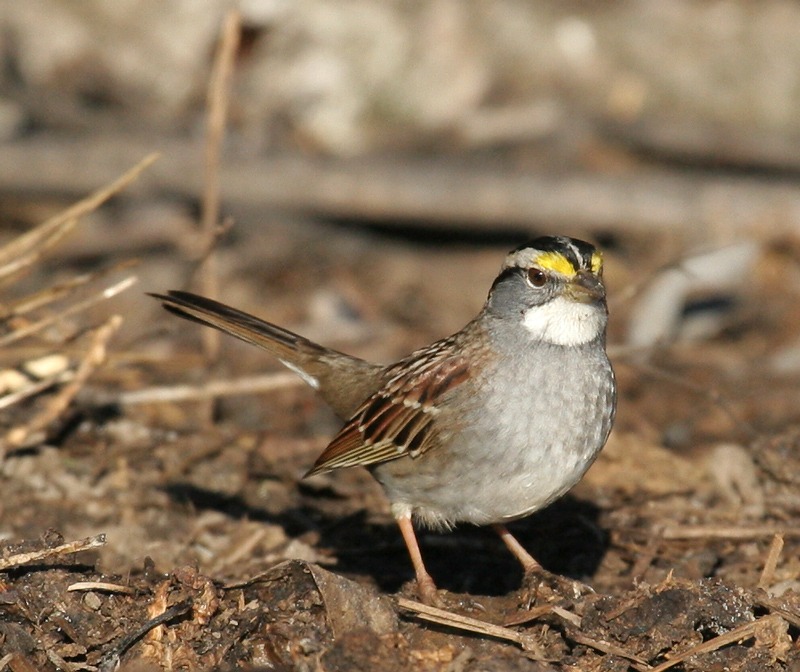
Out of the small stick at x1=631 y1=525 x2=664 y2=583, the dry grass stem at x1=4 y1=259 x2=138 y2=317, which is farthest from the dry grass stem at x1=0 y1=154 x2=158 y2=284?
the small stick at x1=631 y1=525 x2=664 y2=583

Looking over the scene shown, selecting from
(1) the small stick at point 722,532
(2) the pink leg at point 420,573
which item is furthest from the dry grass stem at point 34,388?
(1) the small stick at point 722,532

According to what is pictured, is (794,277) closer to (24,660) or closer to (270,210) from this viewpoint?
(270,210)

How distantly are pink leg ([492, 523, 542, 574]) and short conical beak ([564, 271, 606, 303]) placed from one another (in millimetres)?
1118

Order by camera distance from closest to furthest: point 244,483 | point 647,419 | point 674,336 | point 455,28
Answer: point 244,483
point 647,419
point 674,336
point 455,28

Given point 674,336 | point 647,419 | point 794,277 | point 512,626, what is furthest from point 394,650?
point 794,277

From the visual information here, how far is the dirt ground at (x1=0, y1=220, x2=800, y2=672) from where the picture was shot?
3941mm

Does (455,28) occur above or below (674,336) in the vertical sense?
above

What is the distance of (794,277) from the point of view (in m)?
9.06

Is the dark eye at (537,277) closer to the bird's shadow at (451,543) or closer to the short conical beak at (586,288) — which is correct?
the short conical beak at (586,288)

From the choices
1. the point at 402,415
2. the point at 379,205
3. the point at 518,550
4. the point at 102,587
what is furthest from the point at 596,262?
the point at 379,205

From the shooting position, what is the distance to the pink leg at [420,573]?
4.25 meters

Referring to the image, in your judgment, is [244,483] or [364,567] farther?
[244,483]

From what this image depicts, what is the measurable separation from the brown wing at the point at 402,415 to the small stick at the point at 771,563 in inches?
55.2

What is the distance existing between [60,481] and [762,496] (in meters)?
3.39
